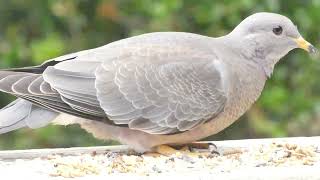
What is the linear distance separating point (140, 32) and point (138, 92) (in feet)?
6.88

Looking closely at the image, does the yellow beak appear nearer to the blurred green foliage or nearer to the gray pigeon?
the gray pigeon

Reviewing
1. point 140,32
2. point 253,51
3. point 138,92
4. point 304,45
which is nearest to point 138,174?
point 138,92

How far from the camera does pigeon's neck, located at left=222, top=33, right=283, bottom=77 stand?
4844 millimetres

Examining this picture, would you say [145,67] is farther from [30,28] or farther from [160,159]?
[30,28]

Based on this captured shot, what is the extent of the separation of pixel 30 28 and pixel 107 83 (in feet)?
8.02

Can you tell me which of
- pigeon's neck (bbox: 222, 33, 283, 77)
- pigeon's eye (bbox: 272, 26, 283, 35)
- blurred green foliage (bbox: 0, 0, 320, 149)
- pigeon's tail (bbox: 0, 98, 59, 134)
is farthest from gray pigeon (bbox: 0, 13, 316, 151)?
blurred green foliage (bbox: 0, 0, 320, 149)

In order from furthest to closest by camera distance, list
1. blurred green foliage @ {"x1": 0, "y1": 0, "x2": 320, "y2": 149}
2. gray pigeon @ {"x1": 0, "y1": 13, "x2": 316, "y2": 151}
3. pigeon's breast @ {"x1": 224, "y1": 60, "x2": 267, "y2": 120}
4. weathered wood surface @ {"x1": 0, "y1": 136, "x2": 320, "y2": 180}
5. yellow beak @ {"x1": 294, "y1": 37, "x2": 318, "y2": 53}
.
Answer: blurred green foliage @ {"x1": 0, "y1": 0, "x2": 320, "y2": 149} → yellow beak @ {"x1": 294, "y1": 37, "x2": 318, "y2": 53} → pigeon's breast @ {"x1": 224, "y1": 60, "x2": 267, "y2": 120} → gray pigeon @ {"x1": 0, "y1": 13, "x2": 316, "y2": 151} → weathered wood surface @ {"x1": 0, "y1": 136, "x2": 320, "y2": 180}

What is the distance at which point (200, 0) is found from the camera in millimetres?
6512

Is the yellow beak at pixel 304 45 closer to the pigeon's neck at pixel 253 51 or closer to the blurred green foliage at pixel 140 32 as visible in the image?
the pigeon's neck at pixel 253 51

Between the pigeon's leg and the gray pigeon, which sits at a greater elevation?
the gray pigeon

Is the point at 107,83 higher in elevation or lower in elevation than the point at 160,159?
higher

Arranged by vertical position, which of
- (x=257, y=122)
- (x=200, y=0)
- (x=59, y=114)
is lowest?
(x=257, y=122)

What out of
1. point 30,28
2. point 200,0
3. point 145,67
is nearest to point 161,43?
point 145,67

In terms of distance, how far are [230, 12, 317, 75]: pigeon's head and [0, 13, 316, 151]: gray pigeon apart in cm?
15
